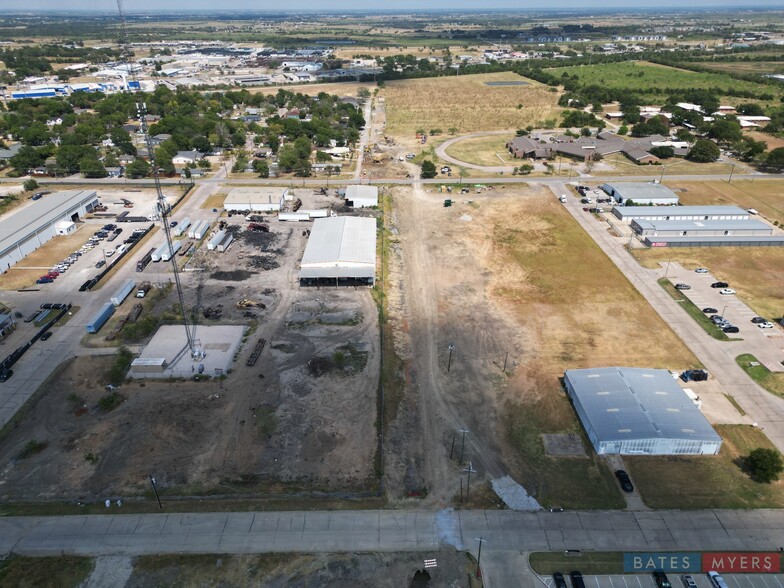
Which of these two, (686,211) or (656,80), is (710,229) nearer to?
(686,211)

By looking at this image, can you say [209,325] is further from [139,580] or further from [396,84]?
[396,84]

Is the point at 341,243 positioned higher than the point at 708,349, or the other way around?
the point at 341,243

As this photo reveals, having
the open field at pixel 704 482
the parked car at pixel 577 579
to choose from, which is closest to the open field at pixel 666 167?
the open field at pixel 704 482

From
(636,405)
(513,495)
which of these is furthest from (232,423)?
(636,405)

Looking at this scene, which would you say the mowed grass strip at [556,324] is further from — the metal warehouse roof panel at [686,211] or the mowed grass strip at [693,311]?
the metal warehouse roof panel at [686,211]

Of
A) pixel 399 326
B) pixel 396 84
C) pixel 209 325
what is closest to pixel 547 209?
pixel 399 326

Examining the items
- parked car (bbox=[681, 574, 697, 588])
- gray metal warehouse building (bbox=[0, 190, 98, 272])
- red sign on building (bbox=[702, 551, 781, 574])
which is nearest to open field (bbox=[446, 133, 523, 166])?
gray metal warehouse building (bbox=[0, 190, 98, 272])
